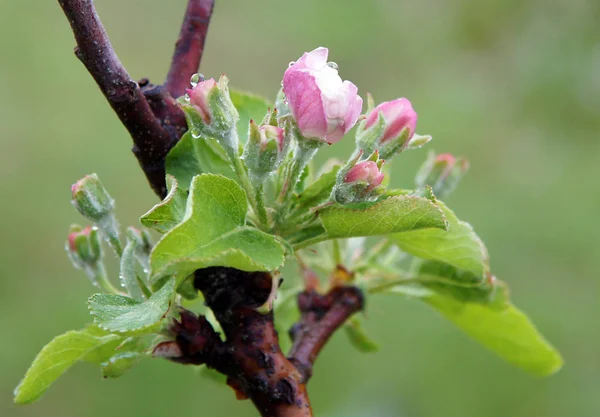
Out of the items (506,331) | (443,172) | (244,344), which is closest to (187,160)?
(244,344)

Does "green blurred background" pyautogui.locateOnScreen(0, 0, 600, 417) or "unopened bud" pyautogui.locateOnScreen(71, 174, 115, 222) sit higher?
"green blurred background" pyautogui.locateOnScreen(0, 0, 600, 417)

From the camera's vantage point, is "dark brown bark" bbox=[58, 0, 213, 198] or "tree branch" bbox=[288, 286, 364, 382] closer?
"dark brown bark" bbox=[58, 0, 213, 198]

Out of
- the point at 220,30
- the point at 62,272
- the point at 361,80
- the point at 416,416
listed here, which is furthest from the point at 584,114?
the point at 62,272

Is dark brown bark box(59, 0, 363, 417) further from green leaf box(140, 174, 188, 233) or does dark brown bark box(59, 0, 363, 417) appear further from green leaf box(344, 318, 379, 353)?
green leaf box(344, 318, 379, 353)

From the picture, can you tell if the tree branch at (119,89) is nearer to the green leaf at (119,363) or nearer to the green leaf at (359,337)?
the green leaf at (119,363)

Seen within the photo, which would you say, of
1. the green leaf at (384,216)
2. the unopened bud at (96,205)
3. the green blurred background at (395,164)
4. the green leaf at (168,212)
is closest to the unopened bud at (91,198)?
the unopened bud at (96,205)

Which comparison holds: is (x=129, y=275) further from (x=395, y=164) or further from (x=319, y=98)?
(x=395, y=164)

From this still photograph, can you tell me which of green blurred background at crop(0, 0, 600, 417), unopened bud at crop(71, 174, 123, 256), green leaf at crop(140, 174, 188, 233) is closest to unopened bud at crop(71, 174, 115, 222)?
unopened bud at crop(71, 174, 123, 256)
